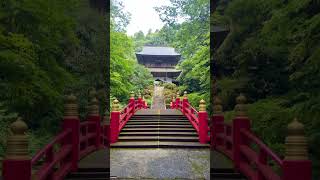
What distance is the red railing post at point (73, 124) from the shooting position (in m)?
5.06

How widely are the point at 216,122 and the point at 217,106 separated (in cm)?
27

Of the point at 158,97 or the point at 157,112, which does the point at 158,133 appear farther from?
the point at 157,112

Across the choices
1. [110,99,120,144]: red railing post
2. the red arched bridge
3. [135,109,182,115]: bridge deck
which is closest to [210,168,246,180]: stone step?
the red arched bridge

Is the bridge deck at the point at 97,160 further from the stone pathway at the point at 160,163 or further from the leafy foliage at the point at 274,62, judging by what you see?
the leafy foliage at the point at 274,62

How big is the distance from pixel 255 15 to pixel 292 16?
1.46 meters

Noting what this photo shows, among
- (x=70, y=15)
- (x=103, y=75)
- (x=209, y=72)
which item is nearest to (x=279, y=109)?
(x=209, y=72)

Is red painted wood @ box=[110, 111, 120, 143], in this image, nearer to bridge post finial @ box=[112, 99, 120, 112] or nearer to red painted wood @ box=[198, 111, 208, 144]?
bridge post finial @ box=[112, 99, 120, 112]

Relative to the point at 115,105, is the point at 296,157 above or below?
below

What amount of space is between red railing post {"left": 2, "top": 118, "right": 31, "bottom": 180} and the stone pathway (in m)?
2.57

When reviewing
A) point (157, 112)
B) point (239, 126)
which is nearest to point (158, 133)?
point (157, 112)

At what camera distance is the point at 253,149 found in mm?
5215

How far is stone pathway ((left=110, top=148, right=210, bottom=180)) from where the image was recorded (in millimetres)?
5902

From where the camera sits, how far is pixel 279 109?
15.3ft

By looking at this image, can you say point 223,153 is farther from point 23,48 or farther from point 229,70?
point 23,48
